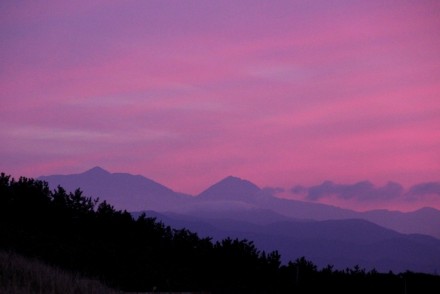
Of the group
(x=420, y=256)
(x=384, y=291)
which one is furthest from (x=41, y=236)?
(x=420, y=256)

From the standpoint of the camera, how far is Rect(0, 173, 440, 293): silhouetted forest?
1842cm

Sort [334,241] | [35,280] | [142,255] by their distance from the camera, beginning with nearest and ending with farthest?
[35,280], [142,255], [334,241]

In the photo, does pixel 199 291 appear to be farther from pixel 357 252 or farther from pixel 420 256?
pixel 357 252

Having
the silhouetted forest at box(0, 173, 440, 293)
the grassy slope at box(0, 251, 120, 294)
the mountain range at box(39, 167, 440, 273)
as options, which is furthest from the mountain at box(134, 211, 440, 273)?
the grassy slope at box(0, 251, 120, 294)

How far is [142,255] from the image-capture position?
69.5 feet

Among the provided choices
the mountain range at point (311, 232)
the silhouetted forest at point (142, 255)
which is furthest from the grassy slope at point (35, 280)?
the mountain range at point (311, 232)

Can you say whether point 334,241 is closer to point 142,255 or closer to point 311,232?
point 311,232

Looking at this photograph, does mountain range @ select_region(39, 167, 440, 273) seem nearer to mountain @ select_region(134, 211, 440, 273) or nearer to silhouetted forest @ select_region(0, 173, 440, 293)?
mountain @ select_region(134, 211, 440, 273)

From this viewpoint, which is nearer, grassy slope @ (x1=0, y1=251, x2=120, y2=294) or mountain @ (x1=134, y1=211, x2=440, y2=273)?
grassy slope @ (x1=0, y1=251, x2=120, y2=294)

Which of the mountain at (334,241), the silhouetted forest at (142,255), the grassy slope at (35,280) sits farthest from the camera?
the mountain at (334,241)

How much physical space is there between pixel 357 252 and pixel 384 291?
10940cm

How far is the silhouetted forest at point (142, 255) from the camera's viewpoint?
1842 cm

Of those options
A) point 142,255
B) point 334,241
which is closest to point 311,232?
point 334,241

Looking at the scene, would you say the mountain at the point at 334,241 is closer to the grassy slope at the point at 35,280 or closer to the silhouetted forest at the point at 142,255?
the silhouetted forest at the point at 142,255
